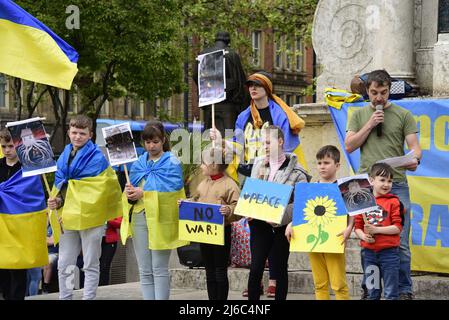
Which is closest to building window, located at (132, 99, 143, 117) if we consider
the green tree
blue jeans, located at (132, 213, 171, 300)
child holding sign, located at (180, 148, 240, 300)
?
the green tree

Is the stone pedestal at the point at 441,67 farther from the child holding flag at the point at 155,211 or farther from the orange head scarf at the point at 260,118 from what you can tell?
the child holding flag at the point at 155,211

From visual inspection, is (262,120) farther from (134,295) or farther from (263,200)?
(134,295)

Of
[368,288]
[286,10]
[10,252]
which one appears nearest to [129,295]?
[10,252]

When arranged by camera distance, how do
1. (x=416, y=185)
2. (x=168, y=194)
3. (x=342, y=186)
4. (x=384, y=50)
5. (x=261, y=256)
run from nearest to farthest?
(x=342, y=186) < (x=261, y=256) < (x=168, y=194) < (x=416, y=185) < (x=384, y=50)

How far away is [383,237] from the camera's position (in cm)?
961

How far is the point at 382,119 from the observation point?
9977mm

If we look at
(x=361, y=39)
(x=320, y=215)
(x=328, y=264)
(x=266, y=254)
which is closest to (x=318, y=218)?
(x=320, y=215)

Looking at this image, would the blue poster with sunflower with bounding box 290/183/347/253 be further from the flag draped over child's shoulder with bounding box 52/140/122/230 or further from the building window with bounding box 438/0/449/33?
the building window with bounding box 438/0/449/33

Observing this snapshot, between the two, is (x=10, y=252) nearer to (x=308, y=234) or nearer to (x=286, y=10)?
(x=308, y=234)

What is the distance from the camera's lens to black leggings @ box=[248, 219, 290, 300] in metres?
10.2

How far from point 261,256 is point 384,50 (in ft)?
12.1

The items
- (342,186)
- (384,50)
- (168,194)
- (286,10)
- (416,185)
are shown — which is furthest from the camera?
(286,10)

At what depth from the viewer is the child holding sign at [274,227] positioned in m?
10.2

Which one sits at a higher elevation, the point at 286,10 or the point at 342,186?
the point at 286,10
